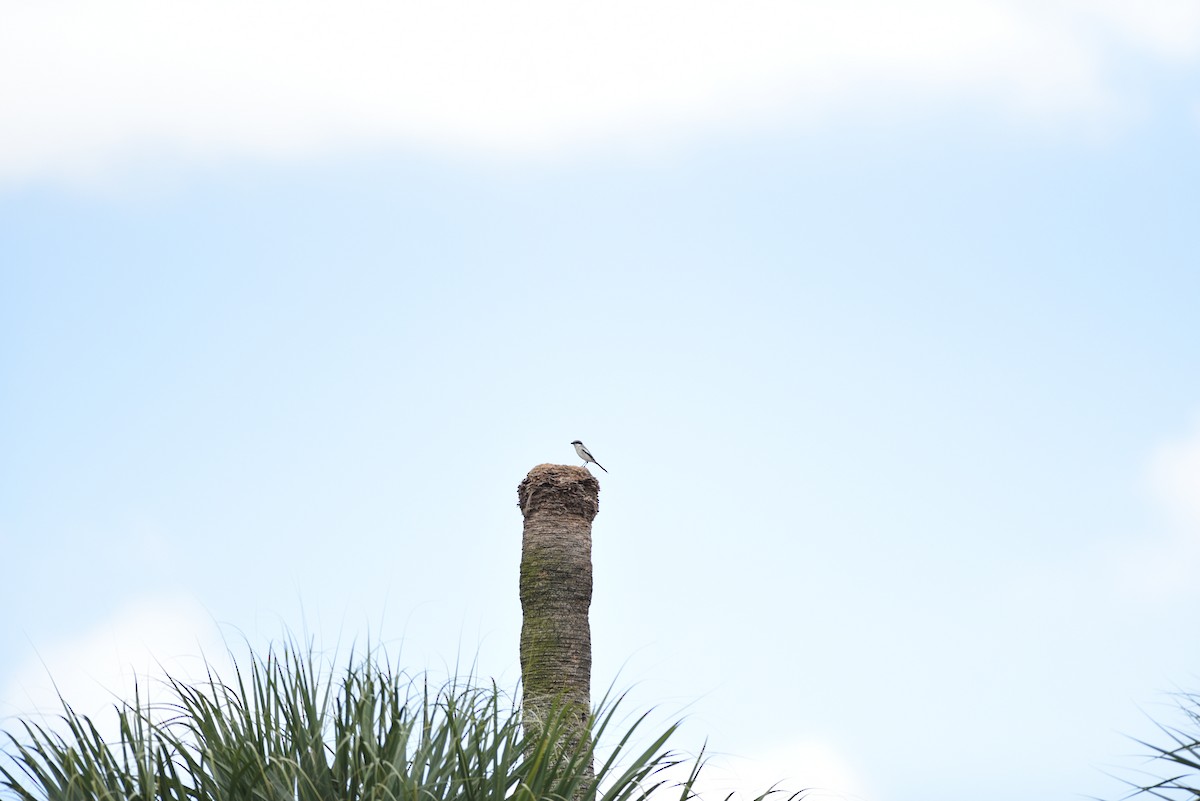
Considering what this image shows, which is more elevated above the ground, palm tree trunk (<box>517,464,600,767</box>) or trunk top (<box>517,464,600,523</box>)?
trunk top (<box>517,464,600,523</box>)

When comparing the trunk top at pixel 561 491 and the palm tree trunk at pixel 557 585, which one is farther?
the trunk top at pixel 561 491

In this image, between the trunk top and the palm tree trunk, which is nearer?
the palm tree trunk

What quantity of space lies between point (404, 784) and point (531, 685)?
3599mm

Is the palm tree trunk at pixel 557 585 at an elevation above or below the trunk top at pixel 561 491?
below

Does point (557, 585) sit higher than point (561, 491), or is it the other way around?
point (561, 491)

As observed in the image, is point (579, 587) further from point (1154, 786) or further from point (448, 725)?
point (1154, 786)

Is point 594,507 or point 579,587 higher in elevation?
point 594,507

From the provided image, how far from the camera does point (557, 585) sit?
11.9m

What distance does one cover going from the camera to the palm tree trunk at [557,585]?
11.5 metres

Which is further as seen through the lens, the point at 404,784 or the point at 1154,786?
the point at 1154,786

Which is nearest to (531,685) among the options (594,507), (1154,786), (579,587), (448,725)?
(579,587)

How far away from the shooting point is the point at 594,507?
1251cm

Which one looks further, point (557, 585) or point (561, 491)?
point (561, 491)

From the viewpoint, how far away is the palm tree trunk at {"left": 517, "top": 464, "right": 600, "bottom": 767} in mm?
11461
